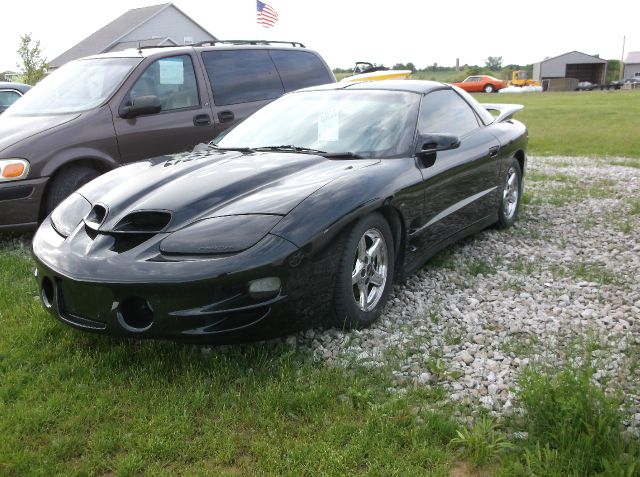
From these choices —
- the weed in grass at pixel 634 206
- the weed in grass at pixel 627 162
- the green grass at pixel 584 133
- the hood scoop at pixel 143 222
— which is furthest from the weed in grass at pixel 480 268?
the green grass at pixel 584 133

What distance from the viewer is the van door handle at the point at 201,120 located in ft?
21.3

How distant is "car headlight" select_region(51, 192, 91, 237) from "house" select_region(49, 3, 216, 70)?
3728cm

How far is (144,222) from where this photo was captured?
129 inches

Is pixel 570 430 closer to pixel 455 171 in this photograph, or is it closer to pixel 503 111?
pixel 455 171

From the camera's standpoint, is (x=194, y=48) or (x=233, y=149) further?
(x=194, y=48)

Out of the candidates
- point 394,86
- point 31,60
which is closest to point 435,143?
point 394,86

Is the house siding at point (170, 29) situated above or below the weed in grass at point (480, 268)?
above

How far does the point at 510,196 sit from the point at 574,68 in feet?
242

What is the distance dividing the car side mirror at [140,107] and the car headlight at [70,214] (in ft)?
7.25

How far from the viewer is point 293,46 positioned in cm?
780

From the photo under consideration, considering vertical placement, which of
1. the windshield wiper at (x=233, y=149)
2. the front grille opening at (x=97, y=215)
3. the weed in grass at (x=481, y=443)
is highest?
the windshield wiper at (x=233, y=149)

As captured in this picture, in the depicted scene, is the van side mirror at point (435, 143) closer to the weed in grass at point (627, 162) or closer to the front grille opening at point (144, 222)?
the front grille opening at point (144, 222)

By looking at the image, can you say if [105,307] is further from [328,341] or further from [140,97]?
[140,97]

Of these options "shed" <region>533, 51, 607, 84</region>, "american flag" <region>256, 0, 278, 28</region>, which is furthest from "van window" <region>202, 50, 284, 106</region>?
"shed" <region>533, 51, 607, 84</region>
